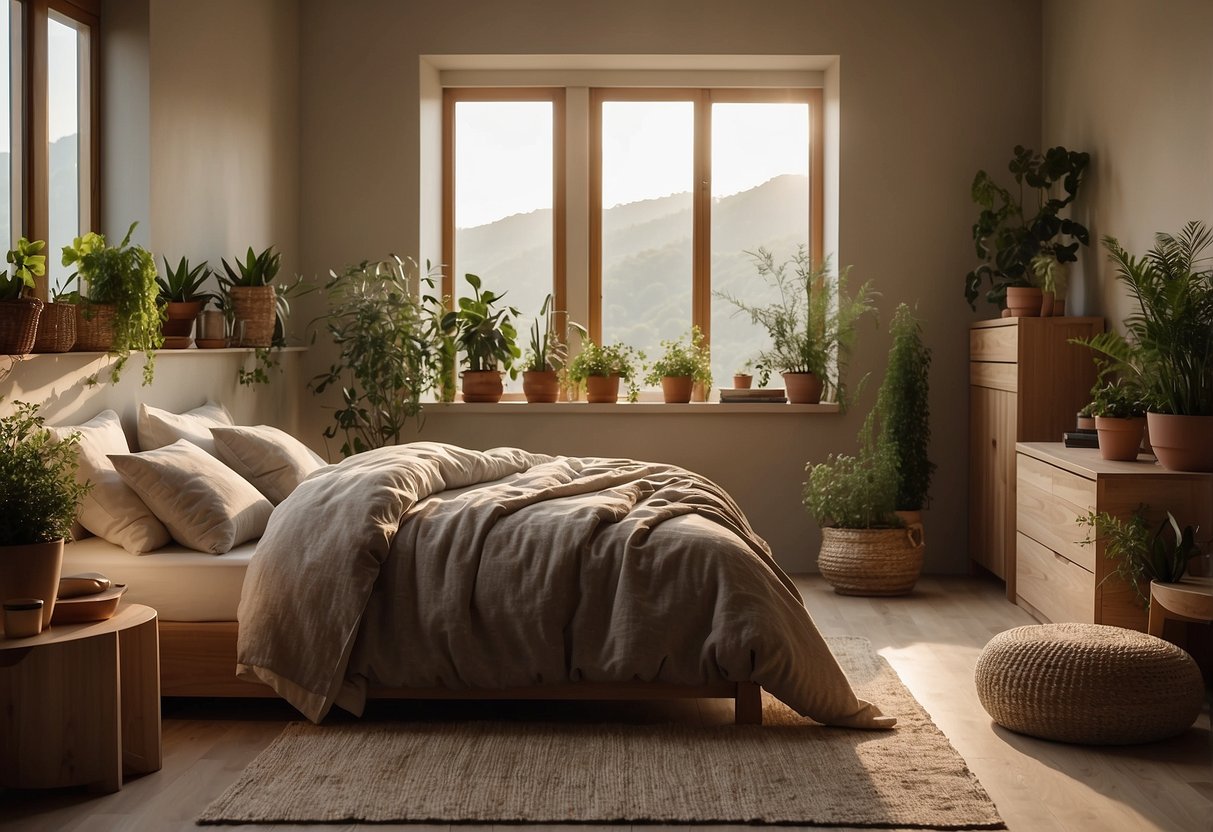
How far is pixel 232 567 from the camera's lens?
11.5 ft

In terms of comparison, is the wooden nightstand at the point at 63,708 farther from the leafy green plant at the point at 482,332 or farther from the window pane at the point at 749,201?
the window pane at the point at 749,201

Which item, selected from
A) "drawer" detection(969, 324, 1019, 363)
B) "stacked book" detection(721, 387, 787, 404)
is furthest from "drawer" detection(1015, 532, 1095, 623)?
"stacked book" detection(721, 387, 787, 404)

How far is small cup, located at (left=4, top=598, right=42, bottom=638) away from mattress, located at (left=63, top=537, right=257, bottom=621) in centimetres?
70

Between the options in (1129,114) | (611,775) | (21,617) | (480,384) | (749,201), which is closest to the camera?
(21,617)

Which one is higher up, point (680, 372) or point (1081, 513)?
point (680, 372)

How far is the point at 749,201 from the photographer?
6477 mm

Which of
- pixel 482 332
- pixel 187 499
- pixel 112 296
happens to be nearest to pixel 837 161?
pixel 482 332

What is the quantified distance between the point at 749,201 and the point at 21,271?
4014mm

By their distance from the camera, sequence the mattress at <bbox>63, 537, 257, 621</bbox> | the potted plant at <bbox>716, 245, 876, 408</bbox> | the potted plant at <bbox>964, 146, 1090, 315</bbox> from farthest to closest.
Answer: the potted plant at <bbox>716, 245, 876, 408</bbox> → the potted plant at <bbox>964, 146, 1090, 315</bbox> → the mattress at <bbox>63, 537, 257, 621</bbox>

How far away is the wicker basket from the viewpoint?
349 centimetres

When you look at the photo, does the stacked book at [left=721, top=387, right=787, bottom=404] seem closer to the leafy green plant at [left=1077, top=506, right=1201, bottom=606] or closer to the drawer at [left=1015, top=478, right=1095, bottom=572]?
the drawer at [left=1015, top=478, right=1095, bottom=572]

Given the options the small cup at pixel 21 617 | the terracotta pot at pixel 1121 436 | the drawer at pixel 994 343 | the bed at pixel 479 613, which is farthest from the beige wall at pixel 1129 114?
the small cup at pixel 21 617

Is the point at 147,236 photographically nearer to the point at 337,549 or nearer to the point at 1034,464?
the point at 337,549

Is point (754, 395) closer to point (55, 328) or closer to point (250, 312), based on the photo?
point (250, 312)
